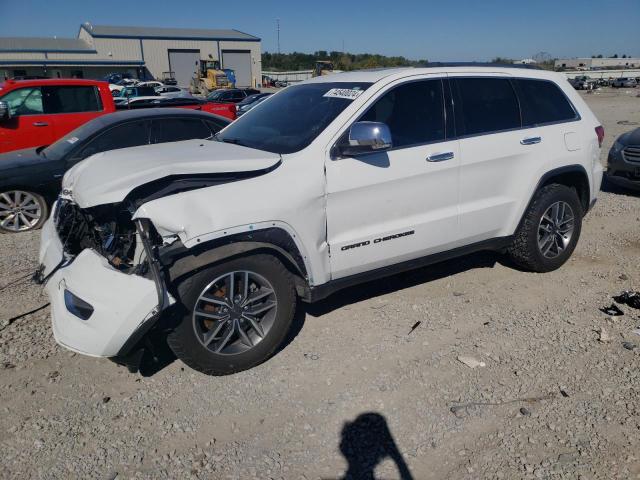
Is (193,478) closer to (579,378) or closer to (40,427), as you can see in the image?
(40,427)

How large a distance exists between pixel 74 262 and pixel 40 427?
0.97m

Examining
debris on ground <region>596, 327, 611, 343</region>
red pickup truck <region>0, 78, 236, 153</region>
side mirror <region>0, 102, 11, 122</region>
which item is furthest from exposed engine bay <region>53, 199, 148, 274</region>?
red pickup truck <region>0, 78, 236, 153</region>

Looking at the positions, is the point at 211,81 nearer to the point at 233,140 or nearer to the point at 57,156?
the point at 57,156

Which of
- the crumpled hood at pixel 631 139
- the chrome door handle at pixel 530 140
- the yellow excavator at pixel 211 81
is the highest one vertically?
the chrome door handle at pixel 530 140

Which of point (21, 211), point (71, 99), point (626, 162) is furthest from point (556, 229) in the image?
point (71, 99)

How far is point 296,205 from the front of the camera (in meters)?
3.38

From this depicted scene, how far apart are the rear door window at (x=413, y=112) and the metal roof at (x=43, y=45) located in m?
59.8

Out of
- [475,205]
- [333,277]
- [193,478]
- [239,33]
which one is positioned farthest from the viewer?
[239,33]

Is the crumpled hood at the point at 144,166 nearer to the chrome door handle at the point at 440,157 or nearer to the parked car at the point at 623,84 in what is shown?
the chrome door handle at the point at 440,157

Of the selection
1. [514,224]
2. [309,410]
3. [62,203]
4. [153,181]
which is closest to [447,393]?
[309,410]

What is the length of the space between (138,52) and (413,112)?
61.0 metres

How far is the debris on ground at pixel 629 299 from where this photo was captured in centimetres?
434

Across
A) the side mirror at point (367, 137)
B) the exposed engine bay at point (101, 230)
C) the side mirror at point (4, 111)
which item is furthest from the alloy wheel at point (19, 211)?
the side mirror at point (367, 137)

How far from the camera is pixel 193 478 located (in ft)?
8.63
